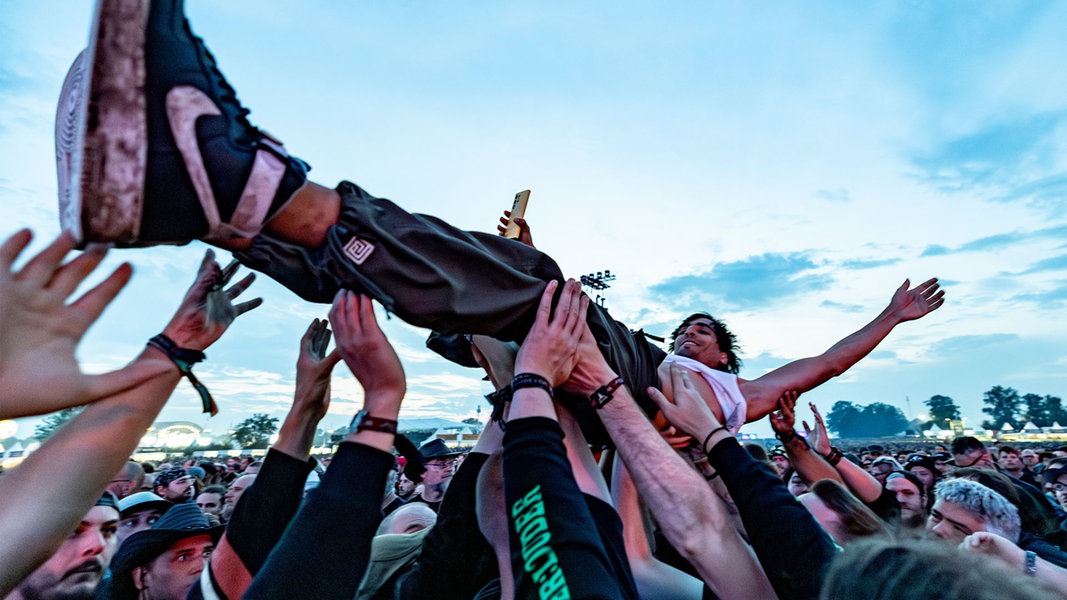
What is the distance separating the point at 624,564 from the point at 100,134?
1685mm

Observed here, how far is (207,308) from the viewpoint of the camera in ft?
6.21

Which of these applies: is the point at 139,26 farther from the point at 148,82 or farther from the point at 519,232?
the point at 519,232

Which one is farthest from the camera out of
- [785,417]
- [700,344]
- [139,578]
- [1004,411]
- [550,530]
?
[1004,411]

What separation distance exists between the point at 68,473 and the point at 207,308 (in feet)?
1.97

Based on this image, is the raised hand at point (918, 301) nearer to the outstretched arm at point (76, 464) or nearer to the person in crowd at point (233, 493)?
the outstretched arm at point (76, 464)

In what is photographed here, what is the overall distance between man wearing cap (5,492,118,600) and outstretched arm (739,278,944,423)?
10.1ft

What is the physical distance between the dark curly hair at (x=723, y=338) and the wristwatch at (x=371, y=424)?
115 inches

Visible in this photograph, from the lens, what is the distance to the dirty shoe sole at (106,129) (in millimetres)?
1341

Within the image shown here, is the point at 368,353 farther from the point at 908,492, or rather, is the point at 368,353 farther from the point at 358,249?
the point at 908,492

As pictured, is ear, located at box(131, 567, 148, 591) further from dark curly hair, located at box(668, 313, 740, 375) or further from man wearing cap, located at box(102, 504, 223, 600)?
dark curly hair, located at box(668, 313, 740, 375)

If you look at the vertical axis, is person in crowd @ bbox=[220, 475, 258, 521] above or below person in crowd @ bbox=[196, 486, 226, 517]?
above

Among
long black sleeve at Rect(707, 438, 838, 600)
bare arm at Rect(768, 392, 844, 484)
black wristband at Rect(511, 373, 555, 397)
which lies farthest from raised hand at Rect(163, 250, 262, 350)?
bare arm at Rect(768, 392, 844, 484)

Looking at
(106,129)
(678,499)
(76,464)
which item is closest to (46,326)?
(76,464)

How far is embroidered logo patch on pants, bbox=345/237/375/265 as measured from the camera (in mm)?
1735
